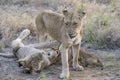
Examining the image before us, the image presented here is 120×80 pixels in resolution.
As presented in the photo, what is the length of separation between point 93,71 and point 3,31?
8.14 feet

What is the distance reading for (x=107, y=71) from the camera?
22.2 ft

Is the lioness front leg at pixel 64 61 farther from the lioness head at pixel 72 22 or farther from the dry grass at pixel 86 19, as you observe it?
the dry grass at pixel 86 19

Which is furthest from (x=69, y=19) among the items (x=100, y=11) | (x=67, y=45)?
(x=100, y=11)

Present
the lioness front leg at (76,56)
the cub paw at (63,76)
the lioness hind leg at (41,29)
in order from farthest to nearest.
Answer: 1. the lioness hind leg at (41,29)
2. the lioness front leg at (76,56)
3. the cub paw at (63,76)

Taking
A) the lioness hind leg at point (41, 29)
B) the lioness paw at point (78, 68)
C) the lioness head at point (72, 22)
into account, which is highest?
the lioness head at point (72, 22)

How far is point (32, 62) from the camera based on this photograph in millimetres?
6285

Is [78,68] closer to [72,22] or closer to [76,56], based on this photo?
[76,56]

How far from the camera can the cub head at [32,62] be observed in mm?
6242

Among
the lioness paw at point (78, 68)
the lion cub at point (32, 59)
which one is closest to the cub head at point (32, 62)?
the lion cub at point (32, 59)

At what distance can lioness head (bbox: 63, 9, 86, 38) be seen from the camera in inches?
251

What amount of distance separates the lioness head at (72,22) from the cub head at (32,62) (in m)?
0.55

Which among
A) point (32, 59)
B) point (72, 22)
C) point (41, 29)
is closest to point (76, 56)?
point (72, 22)

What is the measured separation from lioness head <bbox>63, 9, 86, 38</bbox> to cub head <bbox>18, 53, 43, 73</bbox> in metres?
0.55

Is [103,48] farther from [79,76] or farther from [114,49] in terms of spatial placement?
[79,76]
